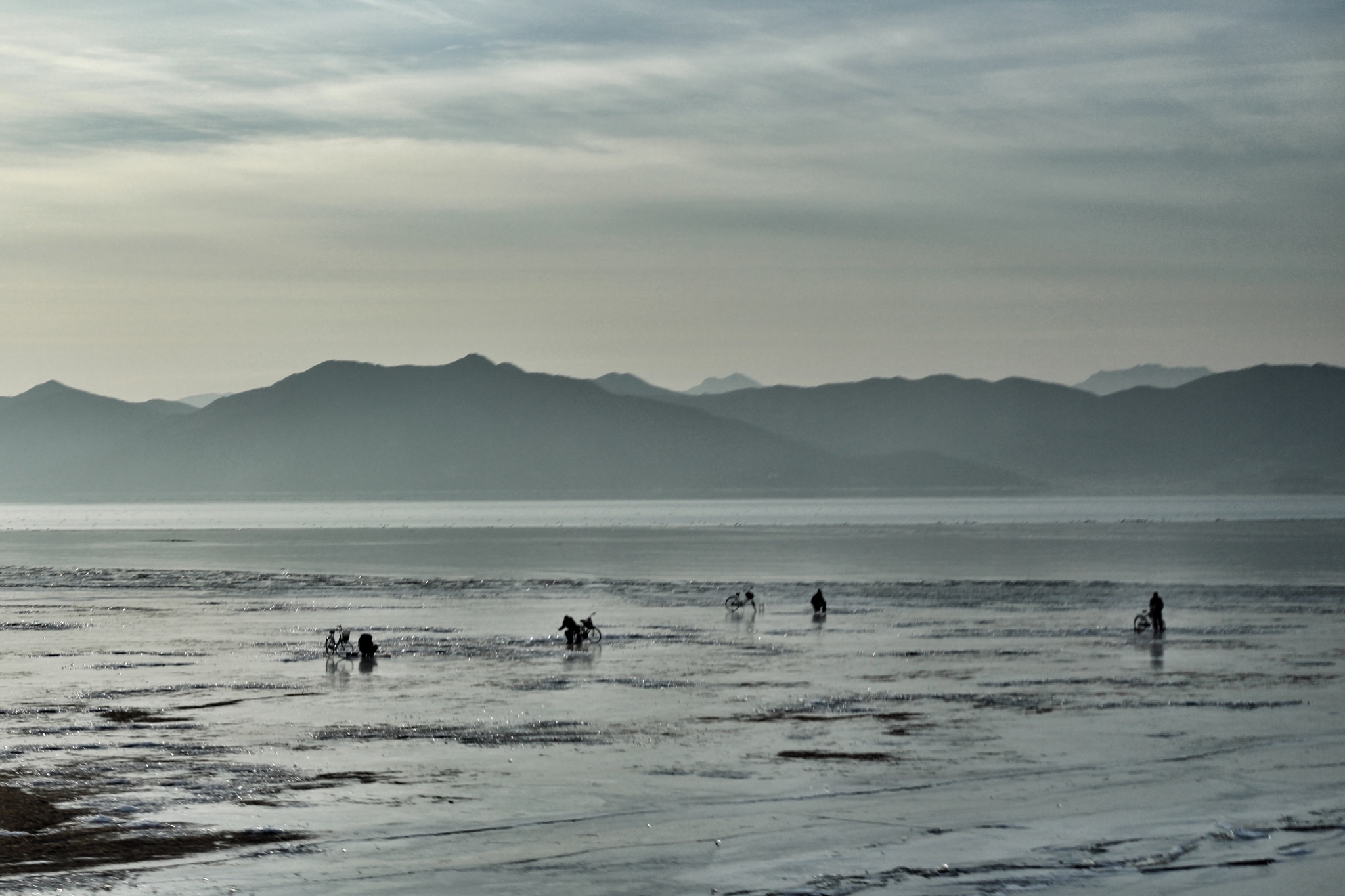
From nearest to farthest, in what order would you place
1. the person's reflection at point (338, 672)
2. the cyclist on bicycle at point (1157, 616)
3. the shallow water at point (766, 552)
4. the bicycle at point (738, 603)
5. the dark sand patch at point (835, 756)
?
the dark sand patch at point (835, 756) < the person's reflection at point (338, 672) < the cyclist on bicycle at point (1157, 616) < the bicycle at point (738, 603) < the shallow water at point (766, 552)

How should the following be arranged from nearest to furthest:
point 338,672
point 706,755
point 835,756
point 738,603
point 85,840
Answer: point 85,840, point 835,756, point 706,755, point 338,672, point 738,603

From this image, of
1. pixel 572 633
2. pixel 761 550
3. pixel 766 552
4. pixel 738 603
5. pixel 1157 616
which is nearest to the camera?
pixel 572 633

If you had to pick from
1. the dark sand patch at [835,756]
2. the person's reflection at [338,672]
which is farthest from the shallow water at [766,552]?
the dark sand patch at [835,756]

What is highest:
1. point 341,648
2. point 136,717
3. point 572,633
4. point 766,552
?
point 766,552

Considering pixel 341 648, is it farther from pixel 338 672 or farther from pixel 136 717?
pixel 136 717

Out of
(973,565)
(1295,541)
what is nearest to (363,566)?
(973,565)

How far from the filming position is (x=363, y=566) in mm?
92875

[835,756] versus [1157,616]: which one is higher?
[1157,616]

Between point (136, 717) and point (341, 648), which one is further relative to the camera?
point (341, 648)

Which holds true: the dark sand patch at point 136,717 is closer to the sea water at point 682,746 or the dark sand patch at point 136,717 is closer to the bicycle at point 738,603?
the sea water at point 682,746

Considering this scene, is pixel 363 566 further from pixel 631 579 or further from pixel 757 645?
pixel 757 645

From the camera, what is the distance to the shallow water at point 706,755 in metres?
16.9

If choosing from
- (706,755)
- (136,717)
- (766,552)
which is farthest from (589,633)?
(766,552)

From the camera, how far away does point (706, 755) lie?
24078 mm
